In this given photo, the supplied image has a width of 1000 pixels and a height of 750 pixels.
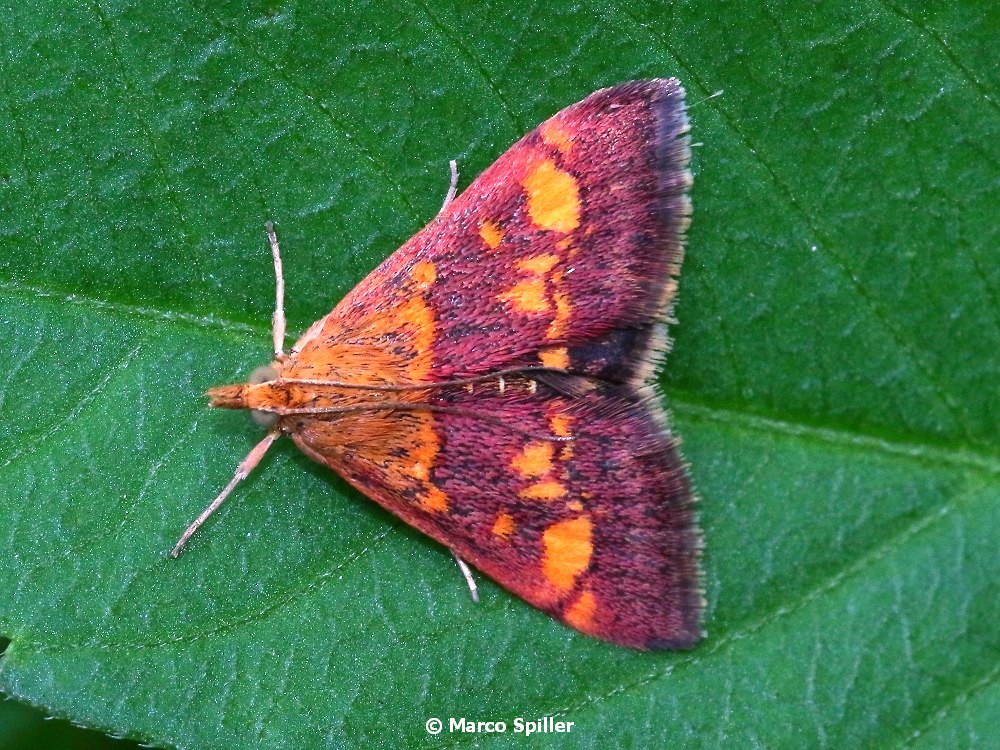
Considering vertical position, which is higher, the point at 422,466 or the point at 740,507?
the point at 422,466

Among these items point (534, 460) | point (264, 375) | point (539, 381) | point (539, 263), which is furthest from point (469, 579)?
point (539, 263)

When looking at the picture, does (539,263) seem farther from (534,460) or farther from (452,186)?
(534,460)

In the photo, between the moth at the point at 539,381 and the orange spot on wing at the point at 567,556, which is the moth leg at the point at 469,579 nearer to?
the moth at the point at 539,381

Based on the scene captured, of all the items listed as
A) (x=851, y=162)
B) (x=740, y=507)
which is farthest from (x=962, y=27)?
(x=740, y=507)

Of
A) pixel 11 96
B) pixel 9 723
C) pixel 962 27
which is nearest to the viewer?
pixel 962 27

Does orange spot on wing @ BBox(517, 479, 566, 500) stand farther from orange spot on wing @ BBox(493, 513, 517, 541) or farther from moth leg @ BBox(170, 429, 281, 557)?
moth leg @ BBox(170, 429, 281, 557)

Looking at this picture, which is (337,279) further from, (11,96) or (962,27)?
(962,27)

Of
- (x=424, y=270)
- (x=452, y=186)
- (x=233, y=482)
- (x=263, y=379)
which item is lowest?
(x=233, y=482)
